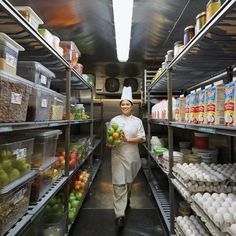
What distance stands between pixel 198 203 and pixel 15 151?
3.80ft

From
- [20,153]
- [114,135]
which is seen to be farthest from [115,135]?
[20,153]

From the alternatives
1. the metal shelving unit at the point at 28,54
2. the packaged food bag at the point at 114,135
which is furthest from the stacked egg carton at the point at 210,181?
the packaged food bag at the point at 114,135

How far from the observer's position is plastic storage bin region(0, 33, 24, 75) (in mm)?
1246

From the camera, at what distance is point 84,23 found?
317 cm

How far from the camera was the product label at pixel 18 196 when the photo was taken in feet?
4.42

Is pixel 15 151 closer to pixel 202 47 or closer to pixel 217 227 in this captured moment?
pixel 217 227

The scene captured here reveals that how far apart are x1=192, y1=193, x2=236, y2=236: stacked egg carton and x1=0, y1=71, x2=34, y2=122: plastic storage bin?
1.19 m

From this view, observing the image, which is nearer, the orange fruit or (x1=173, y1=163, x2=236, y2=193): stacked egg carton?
(x1=173, y1=163, x2=236, y2=193): stacked egg carton

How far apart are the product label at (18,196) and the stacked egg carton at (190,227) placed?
1188mm

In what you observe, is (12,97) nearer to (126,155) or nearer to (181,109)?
(181,109)

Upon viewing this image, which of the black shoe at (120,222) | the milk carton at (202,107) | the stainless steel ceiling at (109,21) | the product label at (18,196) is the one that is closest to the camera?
the product label at (18,196)

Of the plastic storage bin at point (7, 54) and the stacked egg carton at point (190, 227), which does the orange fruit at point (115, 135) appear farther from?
the plastic storage bin at point (7, 54)

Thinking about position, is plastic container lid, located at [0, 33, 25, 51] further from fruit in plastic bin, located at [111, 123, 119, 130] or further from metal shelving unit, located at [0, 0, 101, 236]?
fruit in plastic bin, located at [111, 123, 119, 130]

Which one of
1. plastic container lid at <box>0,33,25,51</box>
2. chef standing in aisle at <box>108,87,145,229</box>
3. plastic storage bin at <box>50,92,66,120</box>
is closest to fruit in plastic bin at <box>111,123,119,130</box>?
chef standing in aisle at <box>108,87,145,229</box>
